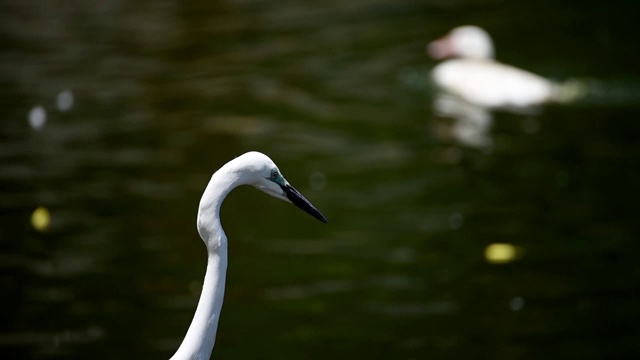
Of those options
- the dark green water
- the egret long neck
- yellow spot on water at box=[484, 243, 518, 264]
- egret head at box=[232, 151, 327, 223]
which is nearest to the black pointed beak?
egret head at box=[232, 151, 327, 223]

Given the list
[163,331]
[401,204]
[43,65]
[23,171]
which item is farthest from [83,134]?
[163,331]

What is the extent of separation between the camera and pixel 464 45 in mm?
13227

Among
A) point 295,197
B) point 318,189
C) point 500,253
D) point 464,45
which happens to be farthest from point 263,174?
point 464,45

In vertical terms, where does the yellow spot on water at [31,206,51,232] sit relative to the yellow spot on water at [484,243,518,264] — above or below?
below

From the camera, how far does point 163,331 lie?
7.14m

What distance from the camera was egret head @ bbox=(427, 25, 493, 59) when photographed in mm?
13172

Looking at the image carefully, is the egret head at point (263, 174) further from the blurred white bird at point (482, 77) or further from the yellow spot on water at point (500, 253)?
the blurred white bird at point (482, 77)

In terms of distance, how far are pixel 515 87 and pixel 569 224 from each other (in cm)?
378

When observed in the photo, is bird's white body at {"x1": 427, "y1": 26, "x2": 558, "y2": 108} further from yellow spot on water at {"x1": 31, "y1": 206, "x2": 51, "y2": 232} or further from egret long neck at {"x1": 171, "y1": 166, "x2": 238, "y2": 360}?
egret long neck at {"x1": 171, "y1": 166, "x2": 238, "y2": 360}

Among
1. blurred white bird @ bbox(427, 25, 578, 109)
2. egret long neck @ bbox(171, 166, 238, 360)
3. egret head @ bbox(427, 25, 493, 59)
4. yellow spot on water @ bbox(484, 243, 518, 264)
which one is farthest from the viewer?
egret head @ bbox(427, 25, 493, 59)

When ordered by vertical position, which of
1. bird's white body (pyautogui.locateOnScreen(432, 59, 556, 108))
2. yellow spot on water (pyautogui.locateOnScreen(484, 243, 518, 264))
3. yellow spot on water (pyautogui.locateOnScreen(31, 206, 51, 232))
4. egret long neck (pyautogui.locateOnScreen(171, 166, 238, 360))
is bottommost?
bird's white body (pyautogui.locateOnScreen(432, 59, 556, 108))

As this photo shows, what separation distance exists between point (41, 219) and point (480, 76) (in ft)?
18.3

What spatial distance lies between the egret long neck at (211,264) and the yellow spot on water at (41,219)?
15.0 feet

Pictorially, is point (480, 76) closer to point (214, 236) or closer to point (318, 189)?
point (318, 189)
